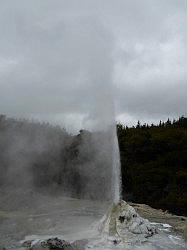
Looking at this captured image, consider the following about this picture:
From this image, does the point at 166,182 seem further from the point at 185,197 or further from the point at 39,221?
the point at 39,221

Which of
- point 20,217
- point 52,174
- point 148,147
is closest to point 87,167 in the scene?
point 52,174

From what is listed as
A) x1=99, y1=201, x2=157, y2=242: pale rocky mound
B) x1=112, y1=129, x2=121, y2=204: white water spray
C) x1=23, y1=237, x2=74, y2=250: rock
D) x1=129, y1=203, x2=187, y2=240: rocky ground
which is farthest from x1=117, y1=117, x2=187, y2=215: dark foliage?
x1=23, y1=237, x2=74, y2=250: rock

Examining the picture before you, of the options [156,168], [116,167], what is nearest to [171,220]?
[116,167]

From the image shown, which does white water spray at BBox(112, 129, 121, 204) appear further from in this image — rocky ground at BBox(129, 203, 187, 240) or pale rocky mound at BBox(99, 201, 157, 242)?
pale rocky mound at BBox(99, 201, 157, 242)

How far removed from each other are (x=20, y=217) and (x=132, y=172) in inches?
538

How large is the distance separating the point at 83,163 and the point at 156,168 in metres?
4.49

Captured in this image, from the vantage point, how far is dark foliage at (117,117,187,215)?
2515 centimetres

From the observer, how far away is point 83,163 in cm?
2567

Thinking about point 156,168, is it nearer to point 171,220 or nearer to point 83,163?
point 83,163

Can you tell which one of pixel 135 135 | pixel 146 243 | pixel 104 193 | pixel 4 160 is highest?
pixel 135 135

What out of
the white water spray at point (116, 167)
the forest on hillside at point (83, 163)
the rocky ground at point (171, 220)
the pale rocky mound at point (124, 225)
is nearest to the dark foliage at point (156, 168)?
the forest on hillside at point (83, 163)

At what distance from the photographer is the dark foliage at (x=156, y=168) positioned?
25.1m

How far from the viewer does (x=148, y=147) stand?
3111 cm

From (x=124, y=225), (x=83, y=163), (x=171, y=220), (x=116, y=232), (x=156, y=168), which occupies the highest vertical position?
(x=156, y=168)
